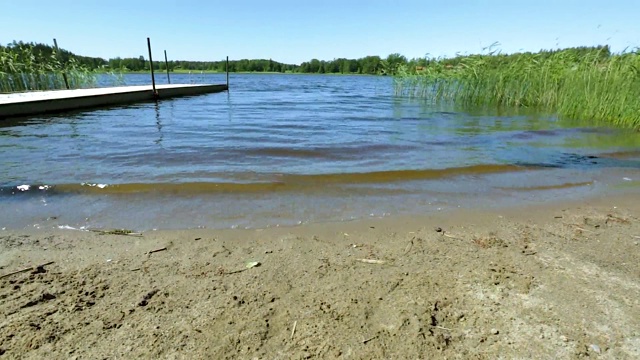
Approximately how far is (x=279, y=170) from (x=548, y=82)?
1316 cm

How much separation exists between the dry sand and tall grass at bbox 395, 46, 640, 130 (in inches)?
380

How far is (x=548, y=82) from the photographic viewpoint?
1454 centimetres

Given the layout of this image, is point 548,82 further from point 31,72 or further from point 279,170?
point 31,72

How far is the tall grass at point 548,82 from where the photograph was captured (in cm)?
1087

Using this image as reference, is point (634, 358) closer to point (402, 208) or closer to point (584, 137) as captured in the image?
point (402, 208)

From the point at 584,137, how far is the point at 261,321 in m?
10.3

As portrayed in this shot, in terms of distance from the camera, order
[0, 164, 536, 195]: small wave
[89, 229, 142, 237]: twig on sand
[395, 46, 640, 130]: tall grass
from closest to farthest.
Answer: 1. [89, 229, 142, 237]: twig on sand
2. [0, 164, 536, 195]: small wave
3. [395, 46, 640, 130]: tall grass

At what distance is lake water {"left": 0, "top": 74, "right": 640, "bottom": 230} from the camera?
13.7 ft

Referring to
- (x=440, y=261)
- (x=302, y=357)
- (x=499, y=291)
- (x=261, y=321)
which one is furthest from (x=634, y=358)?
(x=261, y=321)

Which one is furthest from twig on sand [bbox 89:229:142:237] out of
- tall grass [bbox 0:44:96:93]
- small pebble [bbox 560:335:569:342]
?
tall grass [bbox 0:44:96:93]

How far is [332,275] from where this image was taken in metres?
2.65

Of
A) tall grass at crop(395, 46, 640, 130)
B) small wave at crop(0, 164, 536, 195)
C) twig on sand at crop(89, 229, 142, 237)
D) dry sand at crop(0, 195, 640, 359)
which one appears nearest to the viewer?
dry sand at crop(0, 195, 640, 359)

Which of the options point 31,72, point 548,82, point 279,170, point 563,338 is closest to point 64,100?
point 31,72

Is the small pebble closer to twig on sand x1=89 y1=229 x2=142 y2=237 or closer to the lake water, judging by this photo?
the lake water
